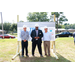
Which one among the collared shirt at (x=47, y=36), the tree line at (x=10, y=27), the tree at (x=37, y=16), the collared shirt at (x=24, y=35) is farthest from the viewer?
the tree line at (x=10, y=27)

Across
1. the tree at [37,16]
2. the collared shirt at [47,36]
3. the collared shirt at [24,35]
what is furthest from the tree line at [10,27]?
the collared shirt at [47,36]

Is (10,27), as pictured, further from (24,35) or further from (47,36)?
(47,36)

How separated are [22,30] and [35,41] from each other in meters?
1.06

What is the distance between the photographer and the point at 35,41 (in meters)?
4.86

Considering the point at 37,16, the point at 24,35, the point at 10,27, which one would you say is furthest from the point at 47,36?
the point at 10,27

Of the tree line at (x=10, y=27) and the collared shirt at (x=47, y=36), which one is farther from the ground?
the tree line at (x=10, y=27)

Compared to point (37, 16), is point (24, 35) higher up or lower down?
lower down

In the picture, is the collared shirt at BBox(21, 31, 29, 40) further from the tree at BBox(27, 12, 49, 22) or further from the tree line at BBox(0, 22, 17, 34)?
the tree line at BBox(0, 22, 17, 34)

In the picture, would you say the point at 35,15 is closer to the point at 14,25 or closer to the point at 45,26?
the point at 14,25

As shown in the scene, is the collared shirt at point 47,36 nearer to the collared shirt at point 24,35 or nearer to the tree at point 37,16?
the collared shirt at point 24,35

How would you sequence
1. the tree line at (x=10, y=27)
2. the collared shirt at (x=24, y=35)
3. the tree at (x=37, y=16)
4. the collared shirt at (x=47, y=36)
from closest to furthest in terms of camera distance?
the collared shirt at (x=24, y=35)
the collared shirt at (x=47, y=36)
the tree at (x=37, y=16)
the tree line at (x=10, y=27)

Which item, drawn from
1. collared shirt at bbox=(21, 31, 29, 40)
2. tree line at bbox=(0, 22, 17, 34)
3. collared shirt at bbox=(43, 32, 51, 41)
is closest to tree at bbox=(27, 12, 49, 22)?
tree line at bbox=(0, 22, 17, 34)

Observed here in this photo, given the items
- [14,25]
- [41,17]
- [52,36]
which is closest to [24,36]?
[52,36]

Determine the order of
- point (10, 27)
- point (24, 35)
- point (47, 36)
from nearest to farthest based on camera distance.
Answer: point (24, 35)
point (47, 36)
point (10, 27)
